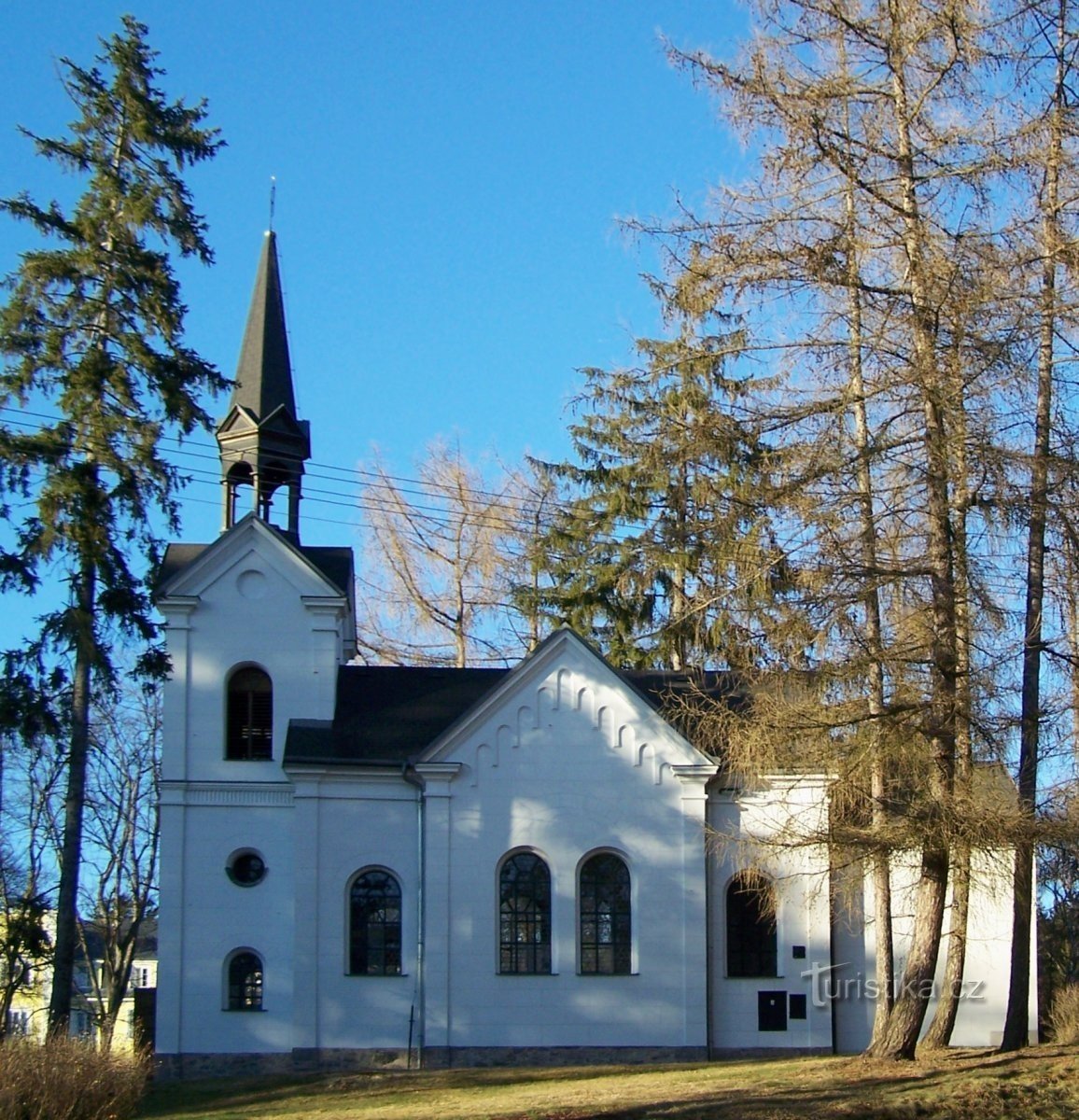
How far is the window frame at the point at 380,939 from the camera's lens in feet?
84.7

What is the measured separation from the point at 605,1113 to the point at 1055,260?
11.1 meters

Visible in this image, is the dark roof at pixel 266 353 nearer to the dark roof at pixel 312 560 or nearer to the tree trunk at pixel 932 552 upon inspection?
the dark roof at pixel 312 560

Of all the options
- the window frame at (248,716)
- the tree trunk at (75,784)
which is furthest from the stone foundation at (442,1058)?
the window frame at (248,716)

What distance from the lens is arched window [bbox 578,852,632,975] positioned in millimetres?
25922

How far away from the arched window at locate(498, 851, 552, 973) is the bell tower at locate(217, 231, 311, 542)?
8.29m

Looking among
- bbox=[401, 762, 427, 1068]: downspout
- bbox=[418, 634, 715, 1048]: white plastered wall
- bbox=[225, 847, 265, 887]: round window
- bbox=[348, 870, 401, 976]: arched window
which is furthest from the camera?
bbox=[225, 847, 265, 887]: round window

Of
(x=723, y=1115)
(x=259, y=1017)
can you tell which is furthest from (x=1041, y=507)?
(x=259, y=1017)

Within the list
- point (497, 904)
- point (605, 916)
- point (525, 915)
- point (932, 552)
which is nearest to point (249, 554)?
point (497, 904)

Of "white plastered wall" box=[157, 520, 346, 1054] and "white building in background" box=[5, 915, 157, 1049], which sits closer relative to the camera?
"white building in background" box=[5, 915, 157, 1049]

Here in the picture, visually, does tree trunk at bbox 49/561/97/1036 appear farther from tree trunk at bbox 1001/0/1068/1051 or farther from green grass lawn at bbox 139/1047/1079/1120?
tree trunk at bbox 1001/0/1068/1051

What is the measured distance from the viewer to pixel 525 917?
26000 millimetres

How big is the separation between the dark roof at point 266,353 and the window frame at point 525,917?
10.3m

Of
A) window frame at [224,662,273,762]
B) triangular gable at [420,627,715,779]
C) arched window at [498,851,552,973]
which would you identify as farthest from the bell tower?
arched window at [498,851,552,973]

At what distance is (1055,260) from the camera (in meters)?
17.7
